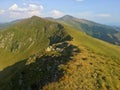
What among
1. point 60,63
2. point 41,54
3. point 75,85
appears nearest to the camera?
point 75,85

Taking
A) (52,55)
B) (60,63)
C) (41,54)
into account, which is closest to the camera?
(60,63)

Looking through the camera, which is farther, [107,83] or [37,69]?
[37,69]

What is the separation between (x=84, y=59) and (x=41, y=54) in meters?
29.4

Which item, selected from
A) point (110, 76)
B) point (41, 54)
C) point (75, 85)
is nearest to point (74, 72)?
point (75, 85)

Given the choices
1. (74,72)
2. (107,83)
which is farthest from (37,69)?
(107,83)

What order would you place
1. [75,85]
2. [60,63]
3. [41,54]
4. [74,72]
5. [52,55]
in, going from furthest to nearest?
[41,54], [52,55], [60,63], [74,72], [75,85]

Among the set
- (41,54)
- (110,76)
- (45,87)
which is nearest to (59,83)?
(45,87)

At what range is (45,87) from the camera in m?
114

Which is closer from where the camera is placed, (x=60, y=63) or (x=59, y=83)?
(x=59, y=83)

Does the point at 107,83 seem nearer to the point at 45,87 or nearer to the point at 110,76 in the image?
the point at 110,76

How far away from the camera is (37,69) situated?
130500 millimetres

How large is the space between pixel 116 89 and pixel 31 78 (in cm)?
4134

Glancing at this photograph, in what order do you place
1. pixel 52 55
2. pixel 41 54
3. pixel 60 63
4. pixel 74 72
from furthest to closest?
pixel 41 54 → pixel 52 55 → pixel 60 63 → pixel 74 72

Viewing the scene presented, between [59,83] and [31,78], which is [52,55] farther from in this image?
[59,83]
